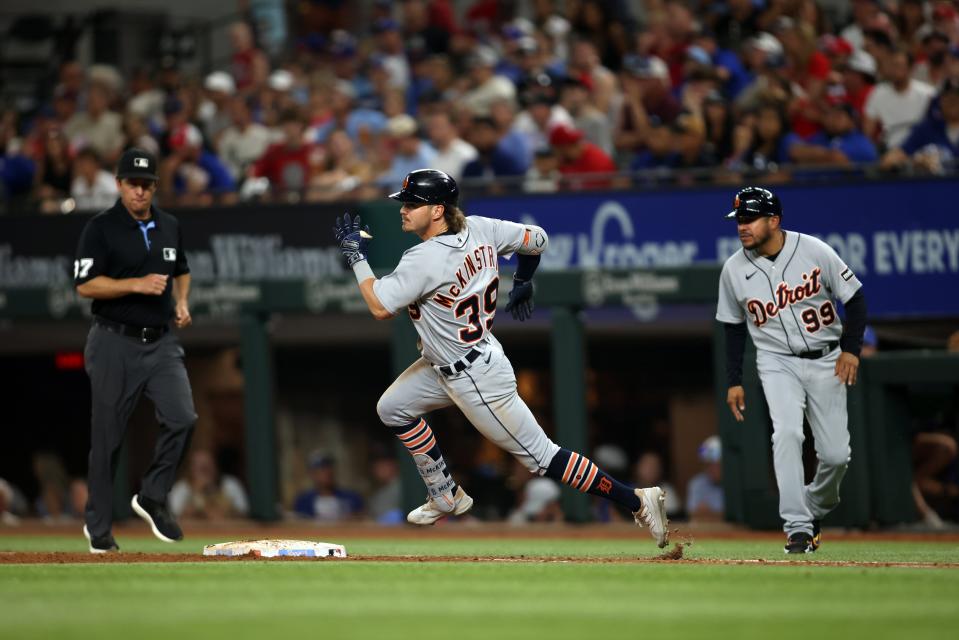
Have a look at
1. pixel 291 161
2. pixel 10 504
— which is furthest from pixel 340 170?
pixel 10 504

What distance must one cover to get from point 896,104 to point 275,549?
7.17 m

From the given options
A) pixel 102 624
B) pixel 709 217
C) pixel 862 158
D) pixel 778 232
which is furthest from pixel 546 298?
pixel 102 624

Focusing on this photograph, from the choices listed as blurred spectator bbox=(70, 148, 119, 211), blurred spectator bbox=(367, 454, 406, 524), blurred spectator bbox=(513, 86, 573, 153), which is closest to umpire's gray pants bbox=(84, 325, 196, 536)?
blurred spectator bbox=(367, 454, 406, 524)

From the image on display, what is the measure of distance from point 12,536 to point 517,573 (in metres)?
6.39

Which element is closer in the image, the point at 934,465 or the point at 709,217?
the point at 934,465

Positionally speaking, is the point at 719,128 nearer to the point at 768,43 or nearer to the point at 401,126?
the point at 768,43

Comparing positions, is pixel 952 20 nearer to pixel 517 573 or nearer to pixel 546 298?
pixel 546 298

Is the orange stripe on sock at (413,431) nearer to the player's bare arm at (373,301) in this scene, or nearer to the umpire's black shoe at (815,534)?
the player's bare arm at (373,301)

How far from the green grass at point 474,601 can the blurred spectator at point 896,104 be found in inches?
220

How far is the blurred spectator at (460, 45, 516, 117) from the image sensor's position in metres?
14.6

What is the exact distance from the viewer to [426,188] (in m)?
7.17

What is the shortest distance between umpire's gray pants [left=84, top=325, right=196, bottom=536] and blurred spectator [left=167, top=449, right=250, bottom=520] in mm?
5445

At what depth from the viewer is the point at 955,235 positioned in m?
11.4

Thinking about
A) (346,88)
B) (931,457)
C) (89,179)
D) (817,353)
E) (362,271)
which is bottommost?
(931,457)
